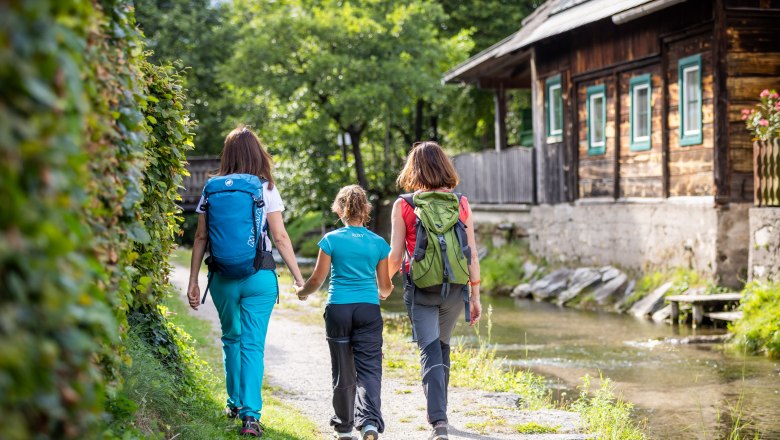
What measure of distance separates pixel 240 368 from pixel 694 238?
39.8 ft

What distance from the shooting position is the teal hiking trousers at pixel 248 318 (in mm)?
6324

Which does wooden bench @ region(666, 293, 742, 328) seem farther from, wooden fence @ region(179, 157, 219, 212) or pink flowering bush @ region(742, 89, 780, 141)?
wooden fence @ region(179, 157, 219, 212)

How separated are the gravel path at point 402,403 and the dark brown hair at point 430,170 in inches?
71.1

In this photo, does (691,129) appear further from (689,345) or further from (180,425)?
(180,425)

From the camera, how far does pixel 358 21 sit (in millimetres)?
30766

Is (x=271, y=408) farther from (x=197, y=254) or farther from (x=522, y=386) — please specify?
(x=522, y=386)

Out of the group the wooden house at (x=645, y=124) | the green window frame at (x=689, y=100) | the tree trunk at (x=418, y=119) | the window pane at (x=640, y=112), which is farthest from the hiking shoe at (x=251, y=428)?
the tree trunk at (x=418, y=119)

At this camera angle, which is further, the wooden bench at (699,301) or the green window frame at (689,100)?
the green window frame at (689,100)

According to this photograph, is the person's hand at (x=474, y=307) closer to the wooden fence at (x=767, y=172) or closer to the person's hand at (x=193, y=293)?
the person's hand at (x=193, y=293)

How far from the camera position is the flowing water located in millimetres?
9102

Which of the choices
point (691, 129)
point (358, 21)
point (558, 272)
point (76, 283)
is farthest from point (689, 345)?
point (358, 21)

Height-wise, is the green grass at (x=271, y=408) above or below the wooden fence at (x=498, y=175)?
below

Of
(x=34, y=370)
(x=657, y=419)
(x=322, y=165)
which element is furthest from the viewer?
(x=322, y=165)

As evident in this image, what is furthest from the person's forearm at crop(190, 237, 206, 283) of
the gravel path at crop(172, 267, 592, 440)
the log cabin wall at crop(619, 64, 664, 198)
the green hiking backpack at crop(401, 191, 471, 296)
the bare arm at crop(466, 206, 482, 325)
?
the log cabin wall at crop(619, 64, 664, 198)
